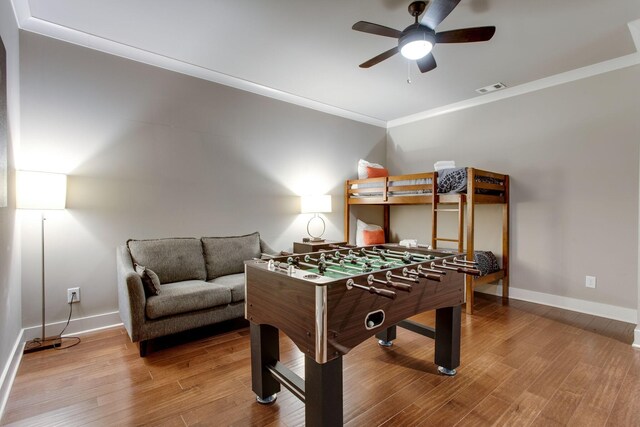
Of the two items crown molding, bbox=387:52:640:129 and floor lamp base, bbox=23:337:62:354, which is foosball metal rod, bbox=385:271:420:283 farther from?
crown molding, bbox=387:52:640:129

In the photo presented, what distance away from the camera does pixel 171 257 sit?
292 cm

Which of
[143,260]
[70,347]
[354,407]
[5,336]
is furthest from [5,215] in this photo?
[354,407]

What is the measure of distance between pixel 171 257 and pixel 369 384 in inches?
80.9

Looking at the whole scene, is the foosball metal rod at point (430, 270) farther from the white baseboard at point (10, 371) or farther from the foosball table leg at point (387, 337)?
the white baseboard at point (10, 371)

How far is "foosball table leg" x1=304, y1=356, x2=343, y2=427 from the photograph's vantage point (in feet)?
4.40

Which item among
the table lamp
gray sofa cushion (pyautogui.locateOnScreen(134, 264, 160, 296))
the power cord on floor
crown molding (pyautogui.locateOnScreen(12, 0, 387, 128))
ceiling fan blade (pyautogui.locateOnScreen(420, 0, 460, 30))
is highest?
crown molding (pyautogui.locateOnScreen(12, 0, 387, 128))

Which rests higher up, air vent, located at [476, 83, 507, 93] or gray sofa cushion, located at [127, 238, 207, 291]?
air vent, located at [476, 83, 507, 93]

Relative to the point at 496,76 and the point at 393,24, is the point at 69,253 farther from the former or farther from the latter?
the point at 496,76

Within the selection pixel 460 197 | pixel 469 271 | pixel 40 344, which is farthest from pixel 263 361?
pixel 460 197

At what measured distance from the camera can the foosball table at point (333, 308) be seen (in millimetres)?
1346

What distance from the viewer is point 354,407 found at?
1.75 metres

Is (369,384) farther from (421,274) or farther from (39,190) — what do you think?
(39,190)

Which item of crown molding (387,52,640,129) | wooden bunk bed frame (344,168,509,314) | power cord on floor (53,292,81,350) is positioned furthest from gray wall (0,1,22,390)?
crown molding (387,52,640,129)

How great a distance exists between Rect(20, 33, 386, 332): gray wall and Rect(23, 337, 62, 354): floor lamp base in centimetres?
15
